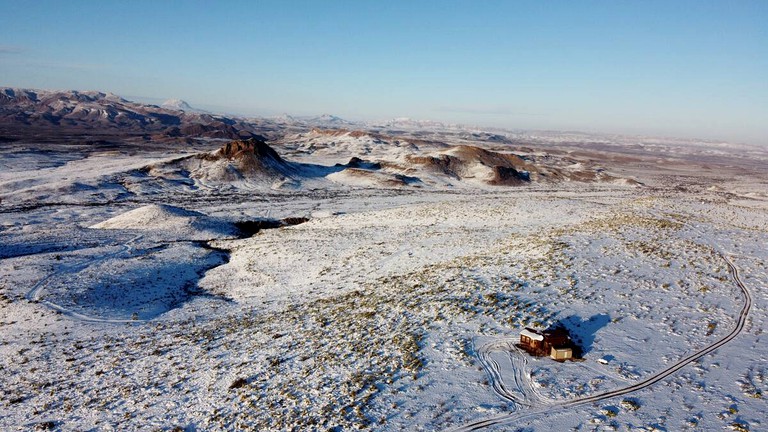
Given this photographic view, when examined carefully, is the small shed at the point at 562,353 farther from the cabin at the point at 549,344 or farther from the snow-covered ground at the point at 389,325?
the snow-covered ground at the point at 389,325

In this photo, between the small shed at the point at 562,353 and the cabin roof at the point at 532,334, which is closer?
the small shed at the point at 562,353

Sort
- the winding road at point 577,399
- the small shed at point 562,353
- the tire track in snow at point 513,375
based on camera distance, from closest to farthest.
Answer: the winding road at point 577,399 < the tire track in snow at point 513,375 < the small shed at point 562,353

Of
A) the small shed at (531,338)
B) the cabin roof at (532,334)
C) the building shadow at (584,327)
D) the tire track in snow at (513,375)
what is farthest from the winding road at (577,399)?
the building shadow at (584,327)

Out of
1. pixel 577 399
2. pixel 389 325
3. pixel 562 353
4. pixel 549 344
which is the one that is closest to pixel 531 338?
pixel 549 344

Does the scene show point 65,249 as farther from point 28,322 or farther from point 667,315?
point 667,315

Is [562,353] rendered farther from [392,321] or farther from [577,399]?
[392,321]

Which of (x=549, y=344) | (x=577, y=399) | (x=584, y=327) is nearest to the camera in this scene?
→ (x=577, y=399)
